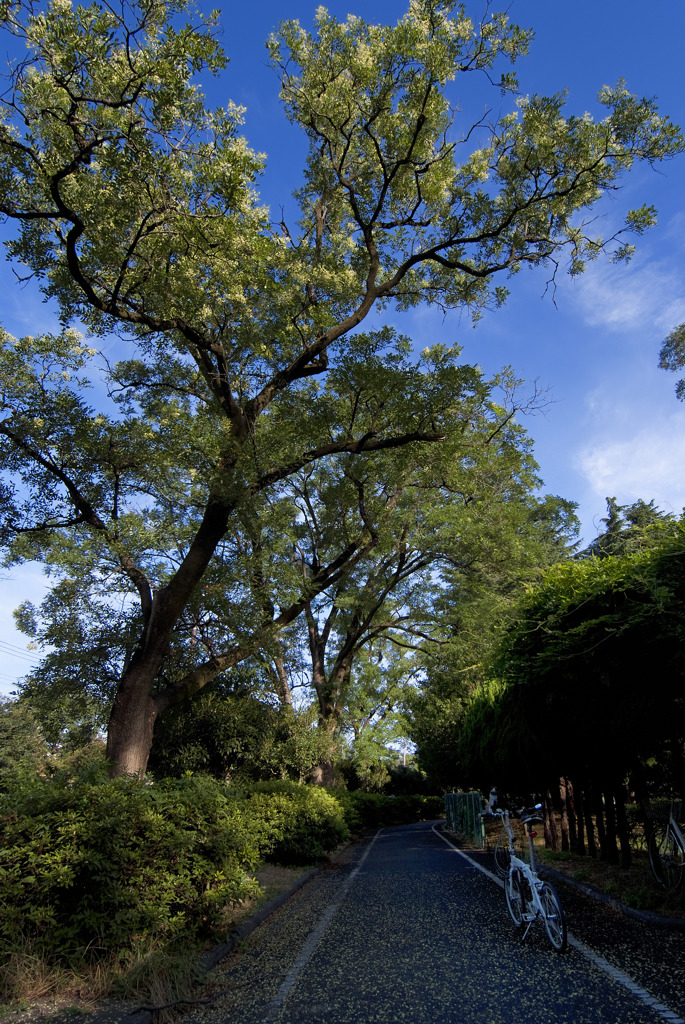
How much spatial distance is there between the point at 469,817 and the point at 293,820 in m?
8.91

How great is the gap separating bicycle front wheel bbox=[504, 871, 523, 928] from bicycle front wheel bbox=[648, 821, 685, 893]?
1541 mm

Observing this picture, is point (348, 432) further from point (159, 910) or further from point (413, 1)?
point (159, 910)

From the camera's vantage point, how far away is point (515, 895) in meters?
5.88

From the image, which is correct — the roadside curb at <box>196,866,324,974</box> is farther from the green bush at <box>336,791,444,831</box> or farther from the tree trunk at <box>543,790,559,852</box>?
the green bush at <box>336,791,444,831</box>

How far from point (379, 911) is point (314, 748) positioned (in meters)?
11.2

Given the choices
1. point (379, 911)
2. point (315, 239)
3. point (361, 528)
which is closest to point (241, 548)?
point (361, 528)

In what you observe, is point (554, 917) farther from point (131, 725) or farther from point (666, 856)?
point (131, 725)

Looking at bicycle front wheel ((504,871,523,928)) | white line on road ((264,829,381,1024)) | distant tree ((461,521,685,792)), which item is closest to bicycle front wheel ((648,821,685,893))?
distant tree ((461,521,685,792))

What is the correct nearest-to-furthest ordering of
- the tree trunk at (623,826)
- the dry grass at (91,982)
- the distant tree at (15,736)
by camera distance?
the dry grass at (91,982) < the tree trunk at (623,826) < the distant tree at (15,736)

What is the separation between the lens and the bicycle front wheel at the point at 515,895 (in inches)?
226

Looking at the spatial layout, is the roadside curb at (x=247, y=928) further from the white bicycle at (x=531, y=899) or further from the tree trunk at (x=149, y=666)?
the tree trunk at (x=149, y=666)

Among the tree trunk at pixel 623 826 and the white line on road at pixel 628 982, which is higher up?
the tree trunk at pixel 623 826

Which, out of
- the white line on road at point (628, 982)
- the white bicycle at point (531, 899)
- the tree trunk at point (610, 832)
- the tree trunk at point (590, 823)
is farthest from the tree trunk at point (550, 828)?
the white line on road at point (628, 982)

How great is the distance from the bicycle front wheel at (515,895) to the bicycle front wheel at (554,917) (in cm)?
58
